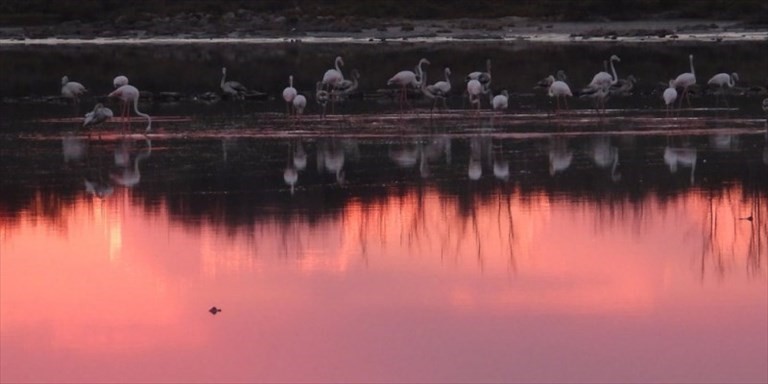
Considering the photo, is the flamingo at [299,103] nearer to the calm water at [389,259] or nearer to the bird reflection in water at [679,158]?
the calm water at [389,259]

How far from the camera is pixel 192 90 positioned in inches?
1227

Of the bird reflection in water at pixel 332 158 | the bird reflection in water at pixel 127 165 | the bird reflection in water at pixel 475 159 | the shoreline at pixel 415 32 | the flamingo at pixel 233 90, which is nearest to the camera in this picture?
the bird reflection in water at pixel 475 159

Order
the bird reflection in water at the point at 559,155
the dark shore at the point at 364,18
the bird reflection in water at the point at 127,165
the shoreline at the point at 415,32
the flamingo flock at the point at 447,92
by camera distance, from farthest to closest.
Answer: the dark shore at the point at 364,18 < the shoreline at the point at 415,32 < the flamingo flock at the point at 447,92 < the bird reflection in water at the point at 559,155 < the bird reflection in water at the point at 127,165

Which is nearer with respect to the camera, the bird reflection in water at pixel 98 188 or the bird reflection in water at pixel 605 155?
the bird reflection in water at pixel 98 188

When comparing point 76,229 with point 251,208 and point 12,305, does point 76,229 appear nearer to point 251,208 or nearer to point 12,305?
point 251,208

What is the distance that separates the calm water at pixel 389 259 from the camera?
29.8 feet

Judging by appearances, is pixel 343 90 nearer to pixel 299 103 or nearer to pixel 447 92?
pixel 447 92

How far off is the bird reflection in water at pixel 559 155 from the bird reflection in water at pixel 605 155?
28 centimetres

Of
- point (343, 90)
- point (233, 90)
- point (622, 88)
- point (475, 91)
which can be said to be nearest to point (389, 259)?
point (475, 91)

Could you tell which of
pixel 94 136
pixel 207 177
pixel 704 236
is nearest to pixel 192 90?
pixel 94 136

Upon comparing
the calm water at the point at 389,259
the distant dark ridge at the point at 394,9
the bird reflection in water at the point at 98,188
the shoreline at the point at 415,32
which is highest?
the distant dark ridge at the point at 394,9

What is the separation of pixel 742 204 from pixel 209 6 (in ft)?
175

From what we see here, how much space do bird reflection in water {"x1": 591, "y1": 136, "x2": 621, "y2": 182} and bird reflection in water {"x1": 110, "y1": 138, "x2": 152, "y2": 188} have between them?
4.62 metres

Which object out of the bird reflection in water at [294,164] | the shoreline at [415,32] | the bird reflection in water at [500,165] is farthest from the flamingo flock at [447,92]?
the shoreline at [415,32]
